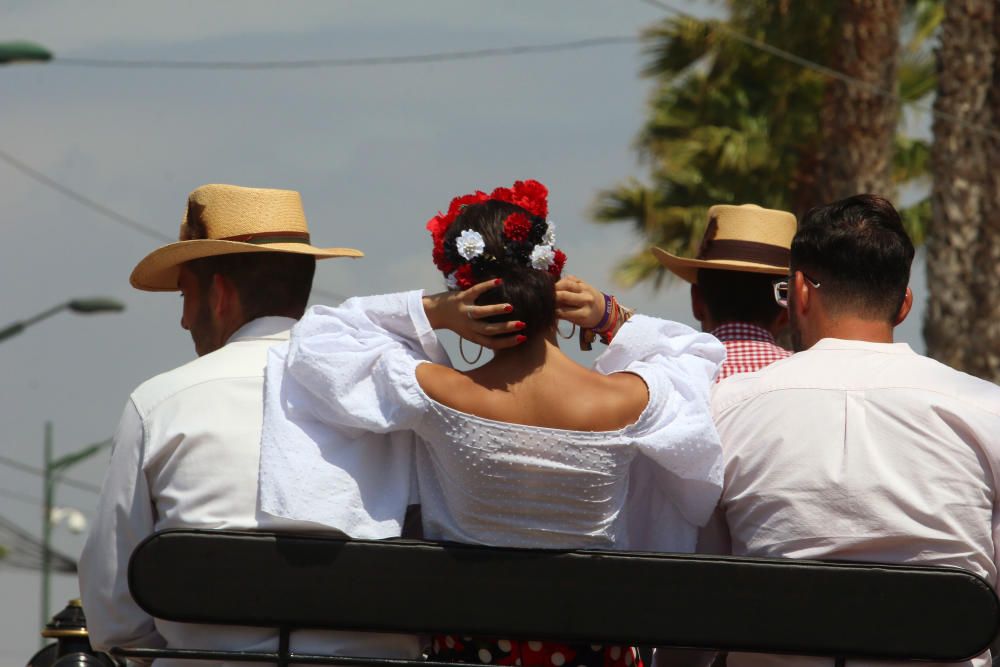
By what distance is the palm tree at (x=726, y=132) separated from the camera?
60.9 ft

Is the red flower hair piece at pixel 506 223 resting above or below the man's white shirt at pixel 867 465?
above

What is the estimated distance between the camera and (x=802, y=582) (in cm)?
321

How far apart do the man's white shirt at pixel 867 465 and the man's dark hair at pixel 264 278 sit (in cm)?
116

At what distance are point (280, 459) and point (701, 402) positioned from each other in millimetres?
884

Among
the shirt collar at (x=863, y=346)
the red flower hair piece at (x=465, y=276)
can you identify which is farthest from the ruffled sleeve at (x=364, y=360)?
the shirt collar at (x=863, y=346)

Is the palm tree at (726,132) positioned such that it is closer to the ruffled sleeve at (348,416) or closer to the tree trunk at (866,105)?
the tree trunk at (866,105)

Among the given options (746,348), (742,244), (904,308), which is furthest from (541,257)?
(742,244)

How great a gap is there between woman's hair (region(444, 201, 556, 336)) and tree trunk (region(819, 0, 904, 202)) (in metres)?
11.9

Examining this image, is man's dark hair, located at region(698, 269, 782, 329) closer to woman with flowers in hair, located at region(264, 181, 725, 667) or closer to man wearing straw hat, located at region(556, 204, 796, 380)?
man wearing straw hat, located at region(556, 204, 796, 380)

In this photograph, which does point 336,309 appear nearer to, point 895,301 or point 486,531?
point 486,531

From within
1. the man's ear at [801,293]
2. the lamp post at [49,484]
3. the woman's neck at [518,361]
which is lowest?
the lamp post at [49,484]

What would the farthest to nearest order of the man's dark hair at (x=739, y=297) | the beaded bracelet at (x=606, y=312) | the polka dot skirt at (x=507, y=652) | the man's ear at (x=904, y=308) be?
the man's dark hair at (x=739, y=297) → the man's ear at (x=904, y=308) → the beaded bracelet at (x=606, y=312) → the polka dot skirt at (x=507, y=652)

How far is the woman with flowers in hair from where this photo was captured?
3293 millimetres

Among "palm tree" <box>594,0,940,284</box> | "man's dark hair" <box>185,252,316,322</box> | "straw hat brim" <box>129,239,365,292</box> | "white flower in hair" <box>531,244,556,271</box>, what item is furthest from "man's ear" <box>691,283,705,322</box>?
"palm tree" <box>594,0,940,284</box>
